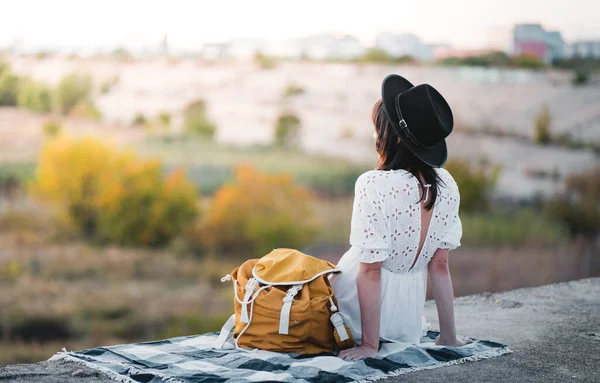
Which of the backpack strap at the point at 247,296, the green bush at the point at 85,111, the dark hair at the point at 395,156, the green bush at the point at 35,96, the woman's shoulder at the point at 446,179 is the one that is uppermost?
the green bush at the point at 35,96

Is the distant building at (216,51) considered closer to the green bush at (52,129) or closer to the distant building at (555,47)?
the green bush at (52,129)

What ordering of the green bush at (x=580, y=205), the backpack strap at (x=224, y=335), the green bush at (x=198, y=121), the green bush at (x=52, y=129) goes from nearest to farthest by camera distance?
the backpack strap at (x=224, y=335), the green bush at (x=52, y=129), the green bush at (x=198, y=121), the green bush at (x=580, y=205)

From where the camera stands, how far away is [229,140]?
10.4m

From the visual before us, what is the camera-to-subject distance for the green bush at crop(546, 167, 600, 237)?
37.1 feet

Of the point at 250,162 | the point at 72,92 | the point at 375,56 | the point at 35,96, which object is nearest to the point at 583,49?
the point at 375,56

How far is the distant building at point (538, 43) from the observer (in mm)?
11180

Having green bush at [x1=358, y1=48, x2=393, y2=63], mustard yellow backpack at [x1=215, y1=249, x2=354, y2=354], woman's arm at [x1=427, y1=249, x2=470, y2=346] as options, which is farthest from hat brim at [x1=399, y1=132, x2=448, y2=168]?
green bush at [x1=358, y1=48, x2=393, y2=63]

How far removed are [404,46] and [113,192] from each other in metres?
4.34

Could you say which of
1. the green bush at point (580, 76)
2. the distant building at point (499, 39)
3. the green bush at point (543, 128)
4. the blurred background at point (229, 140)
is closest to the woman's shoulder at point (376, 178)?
the blurred background at point (229, 140)

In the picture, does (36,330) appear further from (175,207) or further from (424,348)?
(424,348)

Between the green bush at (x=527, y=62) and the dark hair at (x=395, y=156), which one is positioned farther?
the green bush at (x=527, y=62)

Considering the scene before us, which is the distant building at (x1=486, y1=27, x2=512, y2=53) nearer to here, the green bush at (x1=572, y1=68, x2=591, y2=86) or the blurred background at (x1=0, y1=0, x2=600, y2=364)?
the blurred background at (x1=0, y1=0, x2=600, y2=364)

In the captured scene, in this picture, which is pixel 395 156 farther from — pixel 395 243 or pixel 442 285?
pixel 442 285

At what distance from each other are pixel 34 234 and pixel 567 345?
26.8 feet
